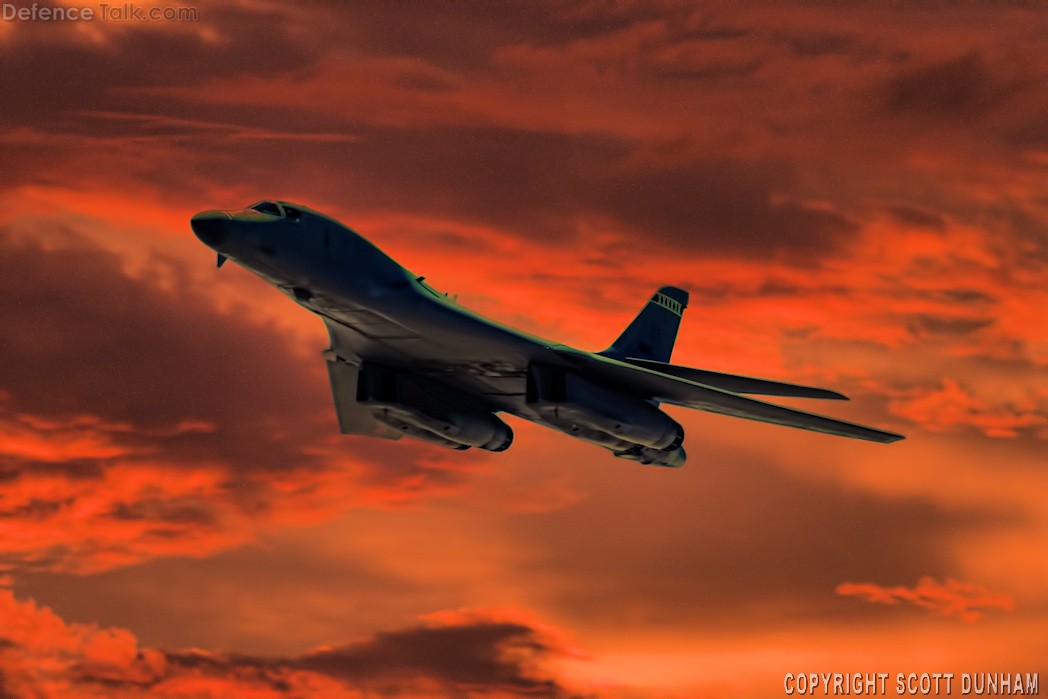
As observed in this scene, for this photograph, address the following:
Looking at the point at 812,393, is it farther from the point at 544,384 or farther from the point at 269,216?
the point at 269,216

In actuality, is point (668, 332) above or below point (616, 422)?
above

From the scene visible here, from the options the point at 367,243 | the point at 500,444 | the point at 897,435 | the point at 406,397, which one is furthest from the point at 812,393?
the point at 367,243

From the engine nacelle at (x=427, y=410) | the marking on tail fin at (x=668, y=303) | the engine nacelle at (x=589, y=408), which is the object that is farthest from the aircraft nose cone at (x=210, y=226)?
the marking on tail fin at (x=668, y=303)

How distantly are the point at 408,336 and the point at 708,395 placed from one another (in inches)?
346

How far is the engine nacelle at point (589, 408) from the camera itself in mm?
33469

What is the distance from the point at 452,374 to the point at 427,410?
1.27 m

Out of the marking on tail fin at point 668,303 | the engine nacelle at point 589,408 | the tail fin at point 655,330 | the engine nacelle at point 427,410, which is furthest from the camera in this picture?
the marking on tail fin at point 668,303

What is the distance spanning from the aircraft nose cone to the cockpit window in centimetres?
102

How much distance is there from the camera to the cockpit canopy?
92.3 feet

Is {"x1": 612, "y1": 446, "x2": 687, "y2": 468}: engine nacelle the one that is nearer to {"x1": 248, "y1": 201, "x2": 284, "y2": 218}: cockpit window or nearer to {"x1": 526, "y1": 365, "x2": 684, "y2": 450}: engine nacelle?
{"x1": 526, "y1": 365, "x2": 684, "y2": 450}: engine nacelle

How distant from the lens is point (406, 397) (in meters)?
34.7

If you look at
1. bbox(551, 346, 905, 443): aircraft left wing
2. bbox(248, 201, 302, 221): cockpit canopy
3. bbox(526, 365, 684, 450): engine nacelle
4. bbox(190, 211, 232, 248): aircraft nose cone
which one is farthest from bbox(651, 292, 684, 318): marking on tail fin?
bbox(190, 211, 232, 248): aircraft nose cone

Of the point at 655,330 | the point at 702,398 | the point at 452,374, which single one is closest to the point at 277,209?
the point at 452,374

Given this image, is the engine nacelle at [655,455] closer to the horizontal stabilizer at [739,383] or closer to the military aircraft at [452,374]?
the military aircraft at [452,374]
